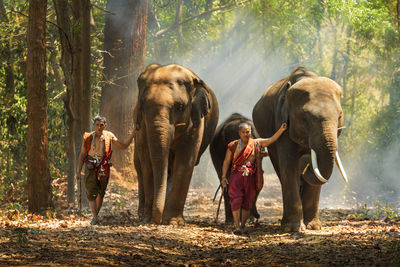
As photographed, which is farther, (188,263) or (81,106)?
(81,106)

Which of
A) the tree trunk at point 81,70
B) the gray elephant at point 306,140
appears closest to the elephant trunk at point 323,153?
the gray elephant at point 306,140

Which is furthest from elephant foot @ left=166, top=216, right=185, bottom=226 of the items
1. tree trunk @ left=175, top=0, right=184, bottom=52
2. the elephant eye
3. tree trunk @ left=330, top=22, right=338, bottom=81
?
tree trunk @ left=330, top=22, right=338, bottom=81

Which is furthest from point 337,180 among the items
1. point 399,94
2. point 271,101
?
point 271,101

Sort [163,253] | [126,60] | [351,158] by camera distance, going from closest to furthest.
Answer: [163,253]
[126,60]
[351,158]

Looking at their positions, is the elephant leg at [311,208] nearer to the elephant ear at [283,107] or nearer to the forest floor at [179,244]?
the forest floor at [179,244]

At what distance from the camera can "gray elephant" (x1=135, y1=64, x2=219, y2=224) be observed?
431 inches

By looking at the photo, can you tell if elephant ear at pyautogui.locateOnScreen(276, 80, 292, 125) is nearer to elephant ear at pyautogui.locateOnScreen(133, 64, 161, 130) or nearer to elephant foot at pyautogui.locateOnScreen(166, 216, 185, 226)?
elephant ear at pyautogui.locateOnScreen(133, 64, 161, 130)

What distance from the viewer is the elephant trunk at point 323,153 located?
10.1m

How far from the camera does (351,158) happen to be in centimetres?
2600

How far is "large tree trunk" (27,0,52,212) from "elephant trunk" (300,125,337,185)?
185 inches

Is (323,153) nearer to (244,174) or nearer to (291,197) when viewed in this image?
(291,197)

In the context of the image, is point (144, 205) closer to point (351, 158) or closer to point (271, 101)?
point (271, 101)

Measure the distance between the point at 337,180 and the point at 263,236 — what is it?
17321 mm

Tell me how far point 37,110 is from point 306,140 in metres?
4.70
